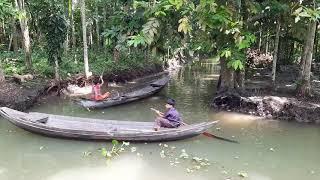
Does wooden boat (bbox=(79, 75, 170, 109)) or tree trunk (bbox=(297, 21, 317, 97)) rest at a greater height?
tree trunk (bbox=(297, 21, 317, 97))

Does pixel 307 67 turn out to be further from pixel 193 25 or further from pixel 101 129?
pixel 101 129

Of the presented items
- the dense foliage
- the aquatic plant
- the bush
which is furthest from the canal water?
the bush

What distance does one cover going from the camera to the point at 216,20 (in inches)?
445

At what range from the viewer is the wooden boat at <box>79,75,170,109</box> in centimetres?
1367

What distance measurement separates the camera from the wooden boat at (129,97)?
13668mm

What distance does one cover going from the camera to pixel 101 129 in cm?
1045

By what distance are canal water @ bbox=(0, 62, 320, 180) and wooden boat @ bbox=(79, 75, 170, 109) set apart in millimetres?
640

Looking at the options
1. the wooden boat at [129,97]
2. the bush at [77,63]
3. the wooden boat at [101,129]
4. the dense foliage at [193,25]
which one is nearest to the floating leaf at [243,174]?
the wooden boat at [101,129]

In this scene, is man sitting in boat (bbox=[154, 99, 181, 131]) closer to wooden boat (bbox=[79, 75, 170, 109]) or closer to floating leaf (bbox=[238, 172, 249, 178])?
floating leaf (bbox=[238, 172, 249, 178])

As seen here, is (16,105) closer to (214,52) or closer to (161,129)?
(161,129)

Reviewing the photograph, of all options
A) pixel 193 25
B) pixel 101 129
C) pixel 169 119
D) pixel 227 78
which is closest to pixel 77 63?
pixel 227 78

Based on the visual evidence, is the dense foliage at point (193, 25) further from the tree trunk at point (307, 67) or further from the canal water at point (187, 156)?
the canal water at point (187, 156)

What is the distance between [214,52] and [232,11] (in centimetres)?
220

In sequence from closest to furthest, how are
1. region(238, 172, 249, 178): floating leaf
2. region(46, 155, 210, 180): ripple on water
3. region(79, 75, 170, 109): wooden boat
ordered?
region(46, 155, 210, 180): ripple on water, region(238, 172, 249, 178): floating leaf, region(79, 75, 170, 109): wooden boat
